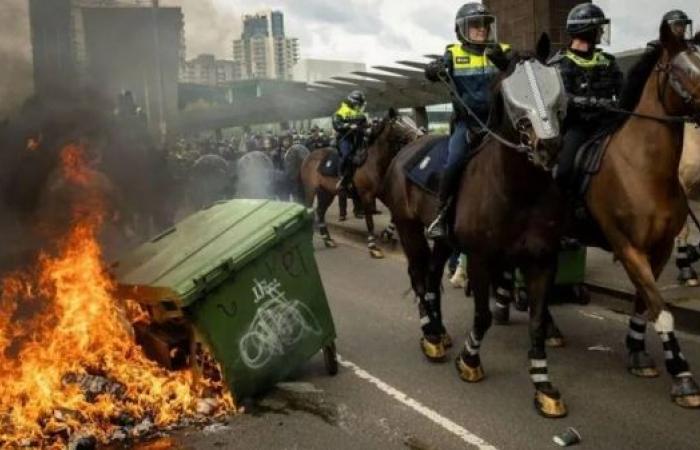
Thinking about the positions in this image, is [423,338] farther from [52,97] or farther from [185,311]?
[52,97]

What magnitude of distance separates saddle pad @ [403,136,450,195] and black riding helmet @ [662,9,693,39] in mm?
2201

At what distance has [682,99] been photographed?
220 inches

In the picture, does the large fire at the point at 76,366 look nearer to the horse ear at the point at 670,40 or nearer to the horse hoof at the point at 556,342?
the horse hoof at the point at 556,342

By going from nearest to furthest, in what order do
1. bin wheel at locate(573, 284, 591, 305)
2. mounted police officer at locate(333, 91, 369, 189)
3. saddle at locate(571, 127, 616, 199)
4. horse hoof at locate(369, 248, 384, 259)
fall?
saddle at locate(571, 127, 616, 199) < bin wheel at locate(573, 284, 591, 305) < horse hoof at locate(369, 248, 384, 259) < mounted police officer at locate(333, 91, 369, 189)

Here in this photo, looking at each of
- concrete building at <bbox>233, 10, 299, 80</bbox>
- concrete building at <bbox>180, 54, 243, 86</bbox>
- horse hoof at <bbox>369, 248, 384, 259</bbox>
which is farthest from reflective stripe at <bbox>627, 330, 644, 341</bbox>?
concrete building at <bbox>233, 10, 299, 80</bbox>

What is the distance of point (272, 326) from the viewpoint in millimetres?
6027

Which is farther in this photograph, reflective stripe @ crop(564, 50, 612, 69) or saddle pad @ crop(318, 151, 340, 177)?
saddle pad @ crop(318, 151, 340, 177)

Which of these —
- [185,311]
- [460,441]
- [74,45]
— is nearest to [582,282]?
[460,441]

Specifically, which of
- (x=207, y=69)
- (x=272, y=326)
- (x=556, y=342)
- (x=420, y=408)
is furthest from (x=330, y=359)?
(x=207, y=69)

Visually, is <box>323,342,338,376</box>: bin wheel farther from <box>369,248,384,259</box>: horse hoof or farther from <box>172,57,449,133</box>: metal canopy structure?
<box>172,57,449,133</box>: metal canopy structure

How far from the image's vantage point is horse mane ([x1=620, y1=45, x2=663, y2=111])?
233 inches

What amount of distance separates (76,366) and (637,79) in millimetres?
5112

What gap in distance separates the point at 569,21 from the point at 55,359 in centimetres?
530

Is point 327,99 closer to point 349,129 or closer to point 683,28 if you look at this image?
point 349,129
